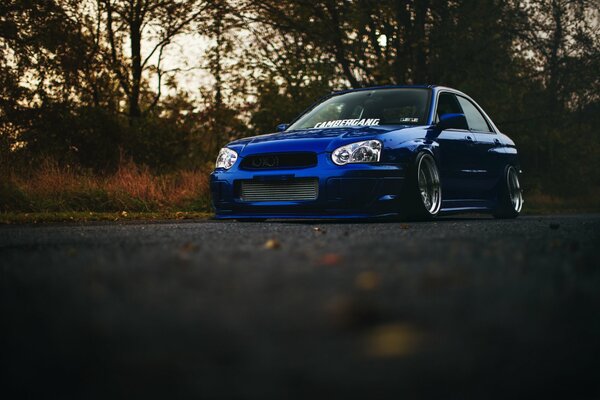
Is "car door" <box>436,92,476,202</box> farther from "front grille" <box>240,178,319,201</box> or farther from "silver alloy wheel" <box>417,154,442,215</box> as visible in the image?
"front grille" <box>240,178,319,201</box>

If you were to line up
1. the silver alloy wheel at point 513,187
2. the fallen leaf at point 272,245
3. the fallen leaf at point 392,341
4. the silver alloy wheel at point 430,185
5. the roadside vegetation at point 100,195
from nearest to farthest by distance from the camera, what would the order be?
the fallen leaf at point 392,341 < the fallen leaf at point 272,245 < the silver alloy wheel at point 430,185 < the silver alloy wheel at point 513,187 < the roadside vegetation at point 100,195

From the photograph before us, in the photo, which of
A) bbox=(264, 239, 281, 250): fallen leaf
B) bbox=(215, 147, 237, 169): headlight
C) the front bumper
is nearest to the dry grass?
bbox=(215, 147, 237, 169): headlight

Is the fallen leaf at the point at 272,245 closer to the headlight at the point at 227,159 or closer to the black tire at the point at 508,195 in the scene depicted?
the headlight at the point at 227,159

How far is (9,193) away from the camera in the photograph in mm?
11672

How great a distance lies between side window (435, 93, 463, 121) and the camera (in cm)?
1030

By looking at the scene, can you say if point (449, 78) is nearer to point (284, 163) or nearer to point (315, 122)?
point (315, 122)

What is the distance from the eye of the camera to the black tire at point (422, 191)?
877 cm

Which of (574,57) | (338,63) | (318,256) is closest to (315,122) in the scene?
(318,256)

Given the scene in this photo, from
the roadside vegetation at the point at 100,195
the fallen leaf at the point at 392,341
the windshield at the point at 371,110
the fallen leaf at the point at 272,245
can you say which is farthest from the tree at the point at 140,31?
the fallen leaf at the point at 392,341

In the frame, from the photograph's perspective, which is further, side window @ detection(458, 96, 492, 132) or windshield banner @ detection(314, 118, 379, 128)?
side window @ detection(458, 96, 492, 132)

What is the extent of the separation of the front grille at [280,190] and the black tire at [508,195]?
10.8 feet

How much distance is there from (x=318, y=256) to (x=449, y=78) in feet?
50.1

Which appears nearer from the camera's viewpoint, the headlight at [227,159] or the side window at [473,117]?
the headlight at [227,159]

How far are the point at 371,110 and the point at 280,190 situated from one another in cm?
187
